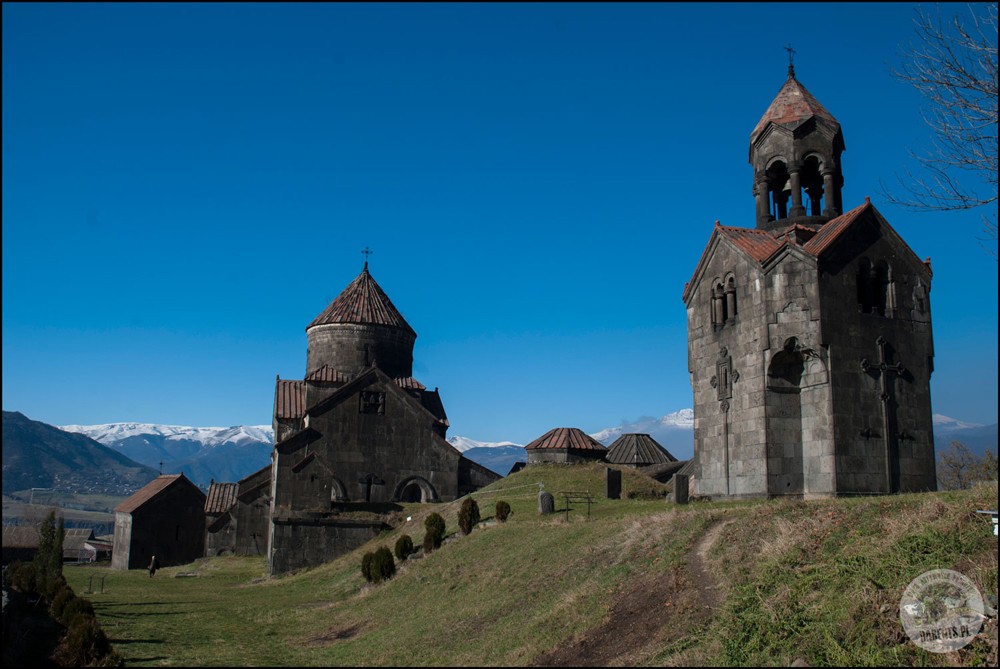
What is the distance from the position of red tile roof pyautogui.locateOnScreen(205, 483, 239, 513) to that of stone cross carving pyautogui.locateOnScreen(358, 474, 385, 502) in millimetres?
14991

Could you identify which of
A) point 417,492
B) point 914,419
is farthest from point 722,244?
point 417,492

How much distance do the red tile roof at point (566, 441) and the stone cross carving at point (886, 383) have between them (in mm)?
15345

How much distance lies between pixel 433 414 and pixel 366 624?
20.0 meters

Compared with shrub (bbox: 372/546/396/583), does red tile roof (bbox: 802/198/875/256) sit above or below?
above

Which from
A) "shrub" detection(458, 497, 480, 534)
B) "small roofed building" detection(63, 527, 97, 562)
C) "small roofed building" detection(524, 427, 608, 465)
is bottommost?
"small roofed building" detection(63, 527, 97, 562)

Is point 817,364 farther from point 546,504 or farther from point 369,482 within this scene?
point 369,482

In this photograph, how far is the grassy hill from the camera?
29.8 feet

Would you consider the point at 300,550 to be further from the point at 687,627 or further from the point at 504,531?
the point at 687,627

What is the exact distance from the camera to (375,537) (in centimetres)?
2994

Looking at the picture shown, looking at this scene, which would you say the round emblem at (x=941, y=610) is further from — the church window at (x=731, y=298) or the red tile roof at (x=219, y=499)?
the red tile roof at (x=219, y=499)

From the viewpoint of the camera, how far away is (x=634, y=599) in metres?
11.8

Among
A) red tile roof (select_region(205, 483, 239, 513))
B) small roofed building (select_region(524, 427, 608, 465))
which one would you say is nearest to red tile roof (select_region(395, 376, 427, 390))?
small roofed building (select_region(524, 427, 608, 465))

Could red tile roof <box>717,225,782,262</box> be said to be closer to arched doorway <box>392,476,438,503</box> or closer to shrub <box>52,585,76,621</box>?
shrub <box>52,585,76,621</box>

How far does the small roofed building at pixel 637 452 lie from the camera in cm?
3705
